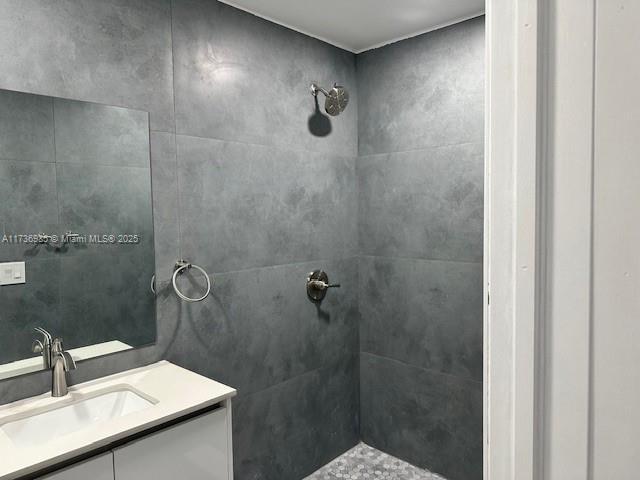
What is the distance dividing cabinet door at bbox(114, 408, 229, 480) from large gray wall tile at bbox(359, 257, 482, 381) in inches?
51.6

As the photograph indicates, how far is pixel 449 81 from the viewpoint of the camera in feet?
7.59

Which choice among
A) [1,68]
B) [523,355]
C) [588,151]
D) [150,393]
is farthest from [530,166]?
[1,68]

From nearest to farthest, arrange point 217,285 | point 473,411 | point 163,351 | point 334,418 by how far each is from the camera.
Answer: point 163,351 → point 217,285 → point 473,411 → point 334,418

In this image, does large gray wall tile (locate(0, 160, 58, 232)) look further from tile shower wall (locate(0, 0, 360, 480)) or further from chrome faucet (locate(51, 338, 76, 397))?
chrome faucet (locate(51, 338, 76, 397))

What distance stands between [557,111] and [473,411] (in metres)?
2.15

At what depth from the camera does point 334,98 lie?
2.44 metres

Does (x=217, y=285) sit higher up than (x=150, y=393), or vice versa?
(x=217, y=285)

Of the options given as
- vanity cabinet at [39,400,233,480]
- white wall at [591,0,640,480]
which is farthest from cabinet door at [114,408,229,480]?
white wall at [591,0,640,480]

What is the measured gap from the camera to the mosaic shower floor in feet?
8.14

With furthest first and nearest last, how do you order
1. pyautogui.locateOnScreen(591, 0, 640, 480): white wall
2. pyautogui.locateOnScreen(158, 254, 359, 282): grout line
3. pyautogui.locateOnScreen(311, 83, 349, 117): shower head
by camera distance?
pyautogui.locateOnScreen(311, 83, 349, 117): shower head, pyautogui.locateOnScreen(158, 254, 359, 282): grout line, pyautogui.locateOnScreen(591, 0, 640, 480): white wall

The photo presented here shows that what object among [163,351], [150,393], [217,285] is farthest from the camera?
[217,285]

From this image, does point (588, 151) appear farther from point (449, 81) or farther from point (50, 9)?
point (449, 81)

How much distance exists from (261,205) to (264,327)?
2.04ft

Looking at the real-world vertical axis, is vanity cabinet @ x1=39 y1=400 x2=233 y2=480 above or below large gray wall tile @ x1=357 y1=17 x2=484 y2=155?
below
